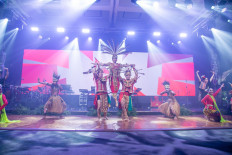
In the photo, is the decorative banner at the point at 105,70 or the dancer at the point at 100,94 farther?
the decorative banner at the point at 105,70

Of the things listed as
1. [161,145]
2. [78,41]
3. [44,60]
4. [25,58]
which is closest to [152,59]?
[78,41]

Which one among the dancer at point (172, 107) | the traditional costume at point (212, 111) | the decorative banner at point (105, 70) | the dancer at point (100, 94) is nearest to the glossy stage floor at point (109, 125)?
the traditional costume at point (212, 111)

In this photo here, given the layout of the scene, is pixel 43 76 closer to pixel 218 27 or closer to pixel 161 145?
pixel 161 145

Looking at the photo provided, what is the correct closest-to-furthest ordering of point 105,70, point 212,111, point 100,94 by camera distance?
point 212,111 < point 100,94 < point 105,70

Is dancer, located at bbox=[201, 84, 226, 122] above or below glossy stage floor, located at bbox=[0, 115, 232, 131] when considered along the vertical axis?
above

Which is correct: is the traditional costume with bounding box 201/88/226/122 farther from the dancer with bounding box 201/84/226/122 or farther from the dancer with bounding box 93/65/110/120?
the dancer with bounding box 93/65/110/120

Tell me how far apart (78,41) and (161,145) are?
859 cm

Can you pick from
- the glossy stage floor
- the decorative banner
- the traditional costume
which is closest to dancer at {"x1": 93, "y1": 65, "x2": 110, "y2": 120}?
the glossy stage floor

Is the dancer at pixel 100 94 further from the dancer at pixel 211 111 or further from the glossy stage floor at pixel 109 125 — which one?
the dancer at pixel 211 111

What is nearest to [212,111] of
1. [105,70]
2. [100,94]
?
[100,94]

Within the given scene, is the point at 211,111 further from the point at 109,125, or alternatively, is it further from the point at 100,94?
the point at 100,94

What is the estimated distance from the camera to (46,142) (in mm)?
2484

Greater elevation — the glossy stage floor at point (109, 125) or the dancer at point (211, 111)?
the dancer at point (211, 111)

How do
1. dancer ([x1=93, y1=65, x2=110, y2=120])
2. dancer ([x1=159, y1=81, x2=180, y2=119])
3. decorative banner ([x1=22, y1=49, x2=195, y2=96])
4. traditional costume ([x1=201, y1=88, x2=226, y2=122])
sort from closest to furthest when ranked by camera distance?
traditional costume ([x1=201, y1=88, x2=226, y2=122]) < dancer ([x1=93, y1=65, x2=110, y2=120]) < dancer ([x1=159, y1=81, x2=180, y2=119]) < decorative banner ([x1=22, y1=49, x2=195, y2=96])
